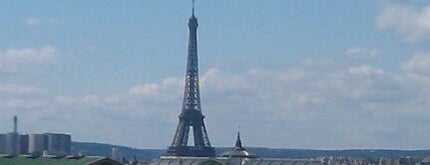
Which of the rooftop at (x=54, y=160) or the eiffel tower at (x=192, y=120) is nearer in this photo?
the rooftop at (x=54, y=160)

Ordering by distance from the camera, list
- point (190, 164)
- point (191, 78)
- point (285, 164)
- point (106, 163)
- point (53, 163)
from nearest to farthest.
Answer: point (106, 163) → point (53, 163) → point (190, 164) → point (285, 164) → point (191, 78)

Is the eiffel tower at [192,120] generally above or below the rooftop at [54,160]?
above

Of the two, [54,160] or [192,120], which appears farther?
[192,120]

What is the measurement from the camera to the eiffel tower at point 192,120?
194m

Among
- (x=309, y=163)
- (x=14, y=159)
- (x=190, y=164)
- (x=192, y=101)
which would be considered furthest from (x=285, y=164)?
(x=14, y=159)

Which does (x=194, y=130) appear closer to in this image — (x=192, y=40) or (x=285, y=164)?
(x=192, y=40)

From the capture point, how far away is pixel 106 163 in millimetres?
75312

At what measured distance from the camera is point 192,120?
194 m

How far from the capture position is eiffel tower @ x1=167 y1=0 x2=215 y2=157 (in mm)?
→ 194188

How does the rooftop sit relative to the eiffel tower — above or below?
below

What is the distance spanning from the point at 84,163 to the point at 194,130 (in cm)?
11886

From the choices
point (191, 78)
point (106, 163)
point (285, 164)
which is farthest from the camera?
point (191, 78)

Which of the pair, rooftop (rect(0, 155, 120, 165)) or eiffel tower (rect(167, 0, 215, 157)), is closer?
rooftop (rect(0, 155, 120, 165))

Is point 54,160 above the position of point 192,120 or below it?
below
